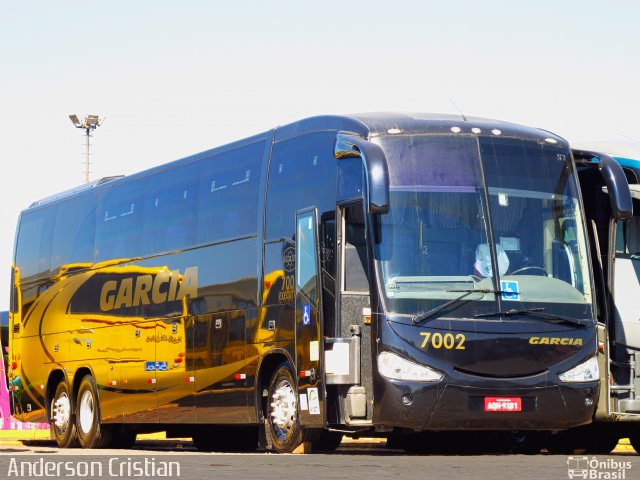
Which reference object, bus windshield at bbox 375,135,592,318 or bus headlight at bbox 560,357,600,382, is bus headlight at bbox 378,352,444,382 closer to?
bus windshield at bbox 375,135,592,318

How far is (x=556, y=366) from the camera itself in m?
15.5

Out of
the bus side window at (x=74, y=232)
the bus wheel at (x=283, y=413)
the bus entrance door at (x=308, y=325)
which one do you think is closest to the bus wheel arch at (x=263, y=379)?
the bus wheel at (x=283, y=413)

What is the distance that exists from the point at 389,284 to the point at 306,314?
1449 millimetres

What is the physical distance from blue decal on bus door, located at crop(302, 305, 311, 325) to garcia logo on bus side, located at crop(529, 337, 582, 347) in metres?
2.44

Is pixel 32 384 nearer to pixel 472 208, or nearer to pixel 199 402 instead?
pixel 199 402

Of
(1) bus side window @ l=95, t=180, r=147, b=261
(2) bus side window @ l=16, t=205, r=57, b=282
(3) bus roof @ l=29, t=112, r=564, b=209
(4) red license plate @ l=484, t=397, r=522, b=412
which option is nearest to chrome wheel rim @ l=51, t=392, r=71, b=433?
(2) bus side window @ l=16, t=205, r=57, b=282

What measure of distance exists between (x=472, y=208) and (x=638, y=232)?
137 inches

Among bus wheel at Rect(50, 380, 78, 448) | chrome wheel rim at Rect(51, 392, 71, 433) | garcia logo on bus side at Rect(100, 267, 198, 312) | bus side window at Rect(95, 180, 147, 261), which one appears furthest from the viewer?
chrome wheel rim at Rect(51, 392, 71, 433)

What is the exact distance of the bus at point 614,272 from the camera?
1666 centimetres

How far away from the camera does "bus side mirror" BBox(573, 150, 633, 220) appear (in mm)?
15898

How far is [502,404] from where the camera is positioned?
1520cm

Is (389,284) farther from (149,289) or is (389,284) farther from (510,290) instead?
(149,289)
